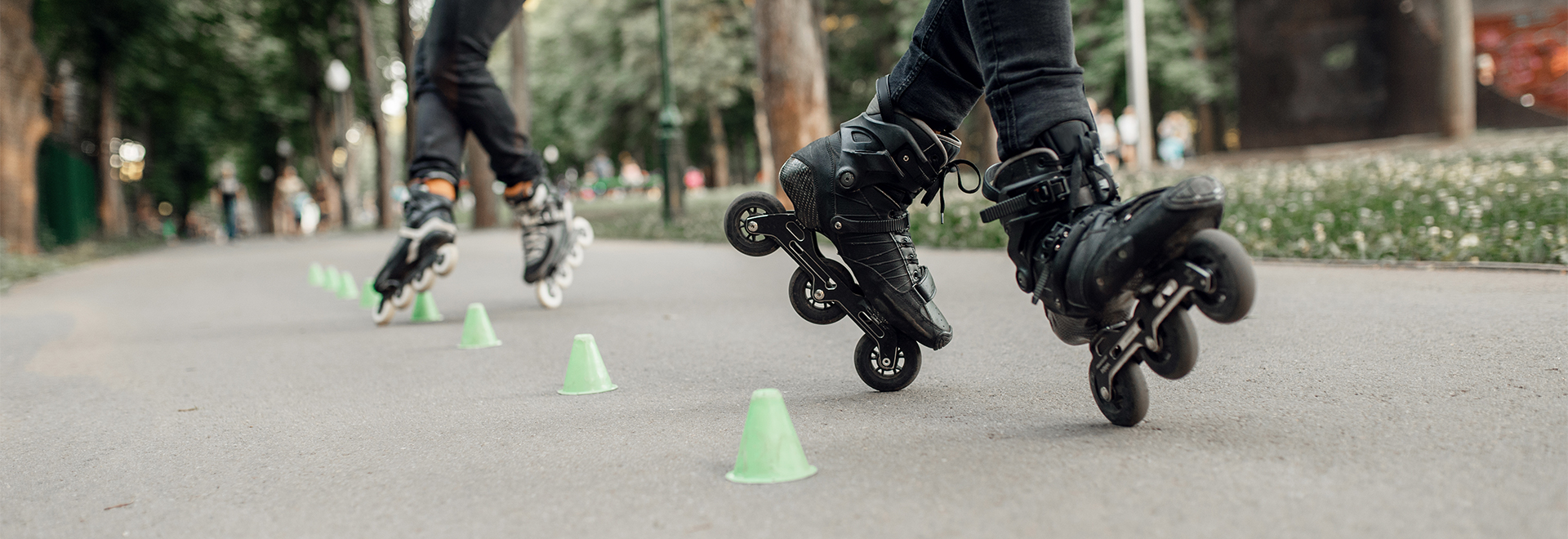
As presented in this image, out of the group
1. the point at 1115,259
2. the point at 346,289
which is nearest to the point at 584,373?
the point at 1115,259

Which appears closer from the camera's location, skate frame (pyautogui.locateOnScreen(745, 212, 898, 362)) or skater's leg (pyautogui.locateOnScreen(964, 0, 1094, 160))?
skater's leg (pyautogui.locateOnScreen(964, 0, 1094, 160))

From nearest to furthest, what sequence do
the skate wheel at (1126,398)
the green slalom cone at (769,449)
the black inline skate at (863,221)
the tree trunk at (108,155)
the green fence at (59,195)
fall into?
the green slalom cone at (769,449) < the skate wheel at (1126,398) < the black inline skate at (863,221) < the green fence at (59,195) < the tree trunk at (108,155)

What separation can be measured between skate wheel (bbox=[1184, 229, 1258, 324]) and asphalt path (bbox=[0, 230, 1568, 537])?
0.32 m

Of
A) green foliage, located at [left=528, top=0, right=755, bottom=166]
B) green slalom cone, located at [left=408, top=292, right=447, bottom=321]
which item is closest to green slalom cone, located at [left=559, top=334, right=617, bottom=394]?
green slalom cone, located at [left=408, top=292, right=447, bottom=321]

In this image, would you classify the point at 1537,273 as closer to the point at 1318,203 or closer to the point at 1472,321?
the point at 1472,321

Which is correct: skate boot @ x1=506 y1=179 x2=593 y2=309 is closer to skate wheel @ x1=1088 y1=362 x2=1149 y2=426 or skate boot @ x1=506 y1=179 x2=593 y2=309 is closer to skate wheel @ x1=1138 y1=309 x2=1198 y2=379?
skate wheel @ x1=1088 y1=362 x2=1149 y2=426

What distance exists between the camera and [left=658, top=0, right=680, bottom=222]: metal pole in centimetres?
1609

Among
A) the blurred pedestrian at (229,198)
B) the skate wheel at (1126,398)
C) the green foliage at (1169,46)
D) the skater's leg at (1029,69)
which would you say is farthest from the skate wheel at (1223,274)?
the green foliage at (1169,46)

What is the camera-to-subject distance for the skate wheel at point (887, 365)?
3.28 metres

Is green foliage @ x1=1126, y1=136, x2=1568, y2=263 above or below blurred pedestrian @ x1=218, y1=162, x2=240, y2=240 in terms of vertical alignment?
below

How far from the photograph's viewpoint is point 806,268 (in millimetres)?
3164

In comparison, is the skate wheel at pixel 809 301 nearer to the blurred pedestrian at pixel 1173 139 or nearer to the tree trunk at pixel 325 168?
the blurred pedestrian at pixel 1173 139

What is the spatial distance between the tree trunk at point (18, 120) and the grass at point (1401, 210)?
1135 centimetres

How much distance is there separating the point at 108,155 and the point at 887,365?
26.3 metres
